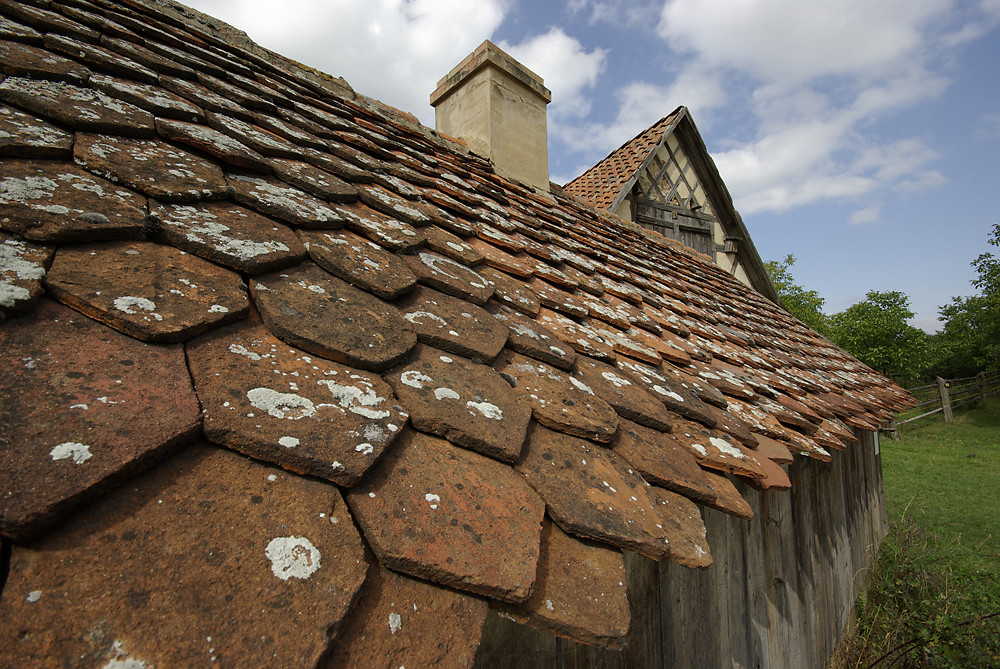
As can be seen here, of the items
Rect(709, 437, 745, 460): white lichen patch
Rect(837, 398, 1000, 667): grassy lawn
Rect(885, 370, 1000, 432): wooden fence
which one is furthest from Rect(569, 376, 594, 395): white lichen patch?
Rect(885, 370, 1000, 432): wooden fence

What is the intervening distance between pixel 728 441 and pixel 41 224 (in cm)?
227

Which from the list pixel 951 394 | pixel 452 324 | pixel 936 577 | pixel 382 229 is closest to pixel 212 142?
pixel 382 229

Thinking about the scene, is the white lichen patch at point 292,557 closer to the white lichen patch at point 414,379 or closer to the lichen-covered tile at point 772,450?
the white lichen patch at point 414,379

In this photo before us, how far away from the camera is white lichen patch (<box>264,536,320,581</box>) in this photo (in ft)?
2.31

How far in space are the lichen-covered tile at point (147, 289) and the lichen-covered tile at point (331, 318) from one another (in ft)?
0.26

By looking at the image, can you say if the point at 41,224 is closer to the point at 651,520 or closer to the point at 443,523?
the point at 443,523

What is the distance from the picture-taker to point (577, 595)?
97 cm

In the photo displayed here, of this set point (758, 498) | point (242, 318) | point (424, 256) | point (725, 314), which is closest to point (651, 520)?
point (242, 318)

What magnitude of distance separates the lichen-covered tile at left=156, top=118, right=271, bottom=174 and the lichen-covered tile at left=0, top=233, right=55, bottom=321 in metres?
0.85

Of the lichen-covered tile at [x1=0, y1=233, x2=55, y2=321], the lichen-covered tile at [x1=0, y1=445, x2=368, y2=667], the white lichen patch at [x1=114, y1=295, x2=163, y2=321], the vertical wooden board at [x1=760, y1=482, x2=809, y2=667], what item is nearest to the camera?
the lichen-covered tile at [x1=0, y1=445, x2=368, y2=667]

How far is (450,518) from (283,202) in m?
1.26

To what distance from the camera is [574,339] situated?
207cm

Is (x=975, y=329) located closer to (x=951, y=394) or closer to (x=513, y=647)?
(x=951, y=394)

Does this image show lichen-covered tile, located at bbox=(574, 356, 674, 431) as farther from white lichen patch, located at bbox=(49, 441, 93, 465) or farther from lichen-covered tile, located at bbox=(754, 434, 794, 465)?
white lichen patch, located at bbox=(49, 441, 93, 465)
